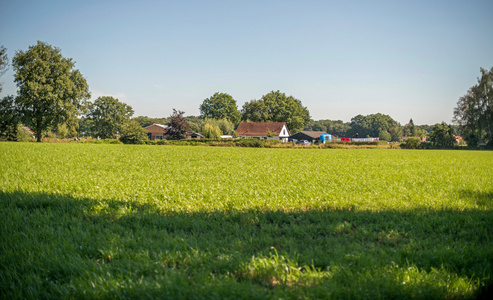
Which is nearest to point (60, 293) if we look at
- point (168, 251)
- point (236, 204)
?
point (168, 251)

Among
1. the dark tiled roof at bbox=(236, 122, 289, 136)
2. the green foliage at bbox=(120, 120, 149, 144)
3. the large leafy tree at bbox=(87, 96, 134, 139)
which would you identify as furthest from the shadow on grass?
the large leafy tree at bbox=(87, 96, 134, 139)

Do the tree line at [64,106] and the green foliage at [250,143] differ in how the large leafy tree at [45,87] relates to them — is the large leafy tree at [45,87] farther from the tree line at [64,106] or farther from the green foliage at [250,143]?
the green foliage at [250,143]

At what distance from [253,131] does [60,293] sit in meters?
81.3

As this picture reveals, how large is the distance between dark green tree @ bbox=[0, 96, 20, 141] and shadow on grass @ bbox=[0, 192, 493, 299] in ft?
193

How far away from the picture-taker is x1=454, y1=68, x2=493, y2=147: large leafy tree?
2376 inches

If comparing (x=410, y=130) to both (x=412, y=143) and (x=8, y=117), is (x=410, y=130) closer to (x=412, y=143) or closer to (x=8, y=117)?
(x=412, y=143)

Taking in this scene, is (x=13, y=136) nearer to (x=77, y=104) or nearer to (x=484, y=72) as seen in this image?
(x=77, y=104)

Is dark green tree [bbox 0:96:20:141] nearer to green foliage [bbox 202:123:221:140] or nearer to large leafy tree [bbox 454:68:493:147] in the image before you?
green foliage [bbox 202:123:221:140]

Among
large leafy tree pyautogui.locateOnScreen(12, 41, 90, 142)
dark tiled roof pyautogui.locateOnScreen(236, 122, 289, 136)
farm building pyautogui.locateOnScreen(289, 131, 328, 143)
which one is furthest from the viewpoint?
farm building pyautogui.locateOnScreen(289, 131, 328, 143)

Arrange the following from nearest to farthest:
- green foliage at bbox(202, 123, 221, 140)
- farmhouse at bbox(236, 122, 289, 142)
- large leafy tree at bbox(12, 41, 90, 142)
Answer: large leafy tree at bbox(12, 41, 90, 142) → green foliage at bbox(202, 123, 221, 140) → farmhouse at bbox(236, 122, 289, 142)

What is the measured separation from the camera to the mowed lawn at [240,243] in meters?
2.88

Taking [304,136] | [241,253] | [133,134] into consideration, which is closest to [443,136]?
[304,136]

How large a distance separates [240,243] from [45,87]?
59.6m

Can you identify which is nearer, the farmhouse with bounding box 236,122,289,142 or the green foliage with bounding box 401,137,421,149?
the green foliage with bounding box 401,137,421,149
